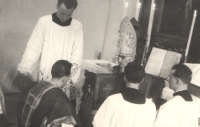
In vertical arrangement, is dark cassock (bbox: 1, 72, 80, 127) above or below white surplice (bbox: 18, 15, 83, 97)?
below

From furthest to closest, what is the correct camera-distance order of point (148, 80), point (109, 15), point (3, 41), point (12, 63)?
point (109, 15)
point (3, 41)
point (12, 63)
point (148, 80)

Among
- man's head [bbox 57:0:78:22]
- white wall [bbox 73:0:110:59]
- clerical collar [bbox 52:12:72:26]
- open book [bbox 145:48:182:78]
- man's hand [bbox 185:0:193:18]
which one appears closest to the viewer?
open book [bbox 145:48:182:78]

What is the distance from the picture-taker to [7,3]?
315 cm

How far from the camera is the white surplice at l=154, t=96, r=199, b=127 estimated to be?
1772 mm

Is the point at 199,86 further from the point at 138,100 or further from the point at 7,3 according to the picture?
the point at 7,3

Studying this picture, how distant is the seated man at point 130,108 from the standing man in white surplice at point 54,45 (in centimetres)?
91

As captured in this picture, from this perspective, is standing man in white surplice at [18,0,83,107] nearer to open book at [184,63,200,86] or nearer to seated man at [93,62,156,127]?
Result: seated man at [93,62,156,127]

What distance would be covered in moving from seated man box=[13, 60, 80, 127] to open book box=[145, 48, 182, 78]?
0.80 metres

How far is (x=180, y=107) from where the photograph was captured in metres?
1.80

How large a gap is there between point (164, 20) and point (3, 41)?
7.16ft

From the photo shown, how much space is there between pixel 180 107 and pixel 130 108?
384 millimetres

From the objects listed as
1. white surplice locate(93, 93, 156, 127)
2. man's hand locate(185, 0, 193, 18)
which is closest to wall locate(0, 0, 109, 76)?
man's hand locate(185, 0, 193, 18)

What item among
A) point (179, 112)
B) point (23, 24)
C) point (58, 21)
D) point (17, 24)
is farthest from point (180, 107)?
point (17, 24)

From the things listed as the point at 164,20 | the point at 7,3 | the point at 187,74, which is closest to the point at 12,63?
the point at 7,3
